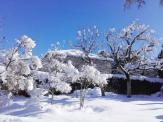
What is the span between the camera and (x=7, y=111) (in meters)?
27.3

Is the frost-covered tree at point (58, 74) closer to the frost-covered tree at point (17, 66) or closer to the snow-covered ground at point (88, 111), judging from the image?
the snow-covered ground at point (88, 111)

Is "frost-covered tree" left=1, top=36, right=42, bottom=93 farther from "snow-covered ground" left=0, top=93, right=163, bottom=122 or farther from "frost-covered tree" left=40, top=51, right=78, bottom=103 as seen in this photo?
"frost-covered tree" left=40, top=51, right=78, bottom=103

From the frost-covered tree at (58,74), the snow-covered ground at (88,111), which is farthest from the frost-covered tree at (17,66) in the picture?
the frost-covered tree at (58,74)

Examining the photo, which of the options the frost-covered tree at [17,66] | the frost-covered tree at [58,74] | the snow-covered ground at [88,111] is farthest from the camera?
the frost-covered tree at [58,74]

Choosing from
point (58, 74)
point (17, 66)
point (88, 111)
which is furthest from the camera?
point (58, 74)

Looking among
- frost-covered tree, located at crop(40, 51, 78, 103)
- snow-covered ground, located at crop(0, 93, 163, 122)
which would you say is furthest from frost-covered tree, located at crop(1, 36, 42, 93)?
frost-covered tree, located at crop(40, 51, 78, 103)

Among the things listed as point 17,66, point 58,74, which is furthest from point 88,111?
point 17,66

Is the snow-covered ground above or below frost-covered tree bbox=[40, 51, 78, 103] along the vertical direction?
below

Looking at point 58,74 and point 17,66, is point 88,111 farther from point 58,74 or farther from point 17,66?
point 17,66

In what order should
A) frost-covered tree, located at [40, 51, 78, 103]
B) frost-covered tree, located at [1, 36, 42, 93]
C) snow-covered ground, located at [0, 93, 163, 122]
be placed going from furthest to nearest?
1. frost-covered tree, located at [40, 51, 78, 103]
2. snow-covered ground, located at [0, 93, 163, 122]
3. frost-covered tree, located at [1, 36, 42, 93]

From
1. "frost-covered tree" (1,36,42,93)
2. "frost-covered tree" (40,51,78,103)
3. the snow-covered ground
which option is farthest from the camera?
"frost-covered tree" (40,51,78,103)

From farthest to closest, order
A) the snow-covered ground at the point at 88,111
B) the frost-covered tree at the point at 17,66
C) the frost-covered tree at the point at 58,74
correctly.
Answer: the frost-covered tree at the point at 58,74 → the snow-covered ground at the point at 88,111 → the frost-covered tree at the point at 17,66

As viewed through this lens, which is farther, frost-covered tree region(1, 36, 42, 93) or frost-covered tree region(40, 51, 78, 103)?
frost-covered tree region(40, 51, 78, 103)

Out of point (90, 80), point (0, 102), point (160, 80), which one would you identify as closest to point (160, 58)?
point (160, 80)
